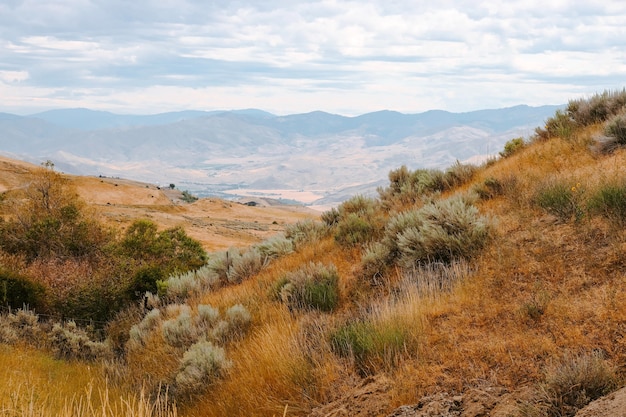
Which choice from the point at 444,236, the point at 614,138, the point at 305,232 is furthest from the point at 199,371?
the point at 614,138

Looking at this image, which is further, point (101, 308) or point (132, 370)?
point (101, 308)

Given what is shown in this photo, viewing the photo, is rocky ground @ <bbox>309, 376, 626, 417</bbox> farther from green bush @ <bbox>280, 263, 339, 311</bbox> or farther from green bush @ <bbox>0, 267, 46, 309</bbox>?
green bush @ <bbox>0, 267, 46, 309</bbox>

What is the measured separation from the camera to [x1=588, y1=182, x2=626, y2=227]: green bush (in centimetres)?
684

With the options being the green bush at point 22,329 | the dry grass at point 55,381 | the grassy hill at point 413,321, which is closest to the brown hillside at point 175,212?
the green bush at point 22,329

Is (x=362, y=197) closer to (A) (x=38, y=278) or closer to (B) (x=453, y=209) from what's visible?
(B) (x=453, y=209)

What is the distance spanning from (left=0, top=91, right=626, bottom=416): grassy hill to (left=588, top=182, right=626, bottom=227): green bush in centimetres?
2

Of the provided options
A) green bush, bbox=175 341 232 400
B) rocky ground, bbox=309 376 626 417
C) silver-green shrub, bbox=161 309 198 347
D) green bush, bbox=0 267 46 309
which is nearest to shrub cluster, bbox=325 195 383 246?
silver-green shrub, bbox=161 309 198 347

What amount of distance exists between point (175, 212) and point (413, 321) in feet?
211

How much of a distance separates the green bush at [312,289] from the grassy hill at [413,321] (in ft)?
0.08

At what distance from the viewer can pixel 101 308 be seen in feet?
47.1

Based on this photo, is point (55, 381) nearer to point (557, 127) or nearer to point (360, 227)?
point (360, 227)

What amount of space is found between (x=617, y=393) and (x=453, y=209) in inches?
183

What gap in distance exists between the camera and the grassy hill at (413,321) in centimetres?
483

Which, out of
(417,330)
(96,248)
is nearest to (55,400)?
(417,330)
